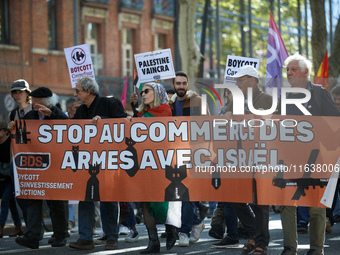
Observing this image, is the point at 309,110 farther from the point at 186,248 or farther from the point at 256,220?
the point at 186,248

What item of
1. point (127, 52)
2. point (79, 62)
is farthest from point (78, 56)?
point (127, 52)

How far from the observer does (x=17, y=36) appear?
26094 millimetres

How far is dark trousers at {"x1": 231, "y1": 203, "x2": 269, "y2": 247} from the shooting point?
8659 mm

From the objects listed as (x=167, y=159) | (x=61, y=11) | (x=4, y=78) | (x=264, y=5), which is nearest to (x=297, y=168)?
(x=167, y=159)

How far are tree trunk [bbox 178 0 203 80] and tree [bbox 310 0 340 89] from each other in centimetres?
332

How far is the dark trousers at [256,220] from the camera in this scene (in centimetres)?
866

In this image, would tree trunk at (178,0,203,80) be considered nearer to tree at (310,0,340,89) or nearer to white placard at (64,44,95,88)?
tree at (310,0,340,89)

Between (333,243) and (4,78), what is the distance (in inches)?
658

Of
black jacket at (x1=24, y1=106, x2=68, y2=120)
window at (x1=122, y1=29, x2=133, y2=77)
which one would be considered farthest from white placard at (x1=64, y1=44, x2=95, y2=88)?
window at (x1=122, y1=29, x2=133, y2=77)

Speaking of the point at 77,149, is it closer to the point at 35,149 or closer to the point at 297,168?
the point at 35,149

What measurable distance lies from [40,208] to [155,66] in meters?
3.50

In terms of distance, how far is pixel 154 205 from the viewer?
9141 millimetres

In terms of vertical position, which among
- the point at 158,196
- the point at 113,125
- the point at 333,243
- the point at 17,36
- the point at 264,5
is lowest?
the point at 333,243

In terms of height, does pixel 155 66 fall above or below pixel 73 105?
above
